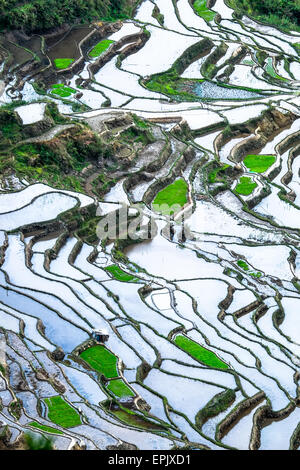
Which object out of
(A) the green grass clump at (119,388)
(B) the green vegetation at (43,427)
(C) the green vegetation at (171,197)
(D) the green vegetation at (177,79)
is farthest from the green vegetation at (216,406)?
(D) the green vegetation at (177,79)

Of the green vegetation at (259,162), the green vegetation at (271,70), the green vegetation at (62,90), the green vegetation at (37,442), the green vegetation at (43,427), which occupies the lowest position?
the green vegetation at (62,90)

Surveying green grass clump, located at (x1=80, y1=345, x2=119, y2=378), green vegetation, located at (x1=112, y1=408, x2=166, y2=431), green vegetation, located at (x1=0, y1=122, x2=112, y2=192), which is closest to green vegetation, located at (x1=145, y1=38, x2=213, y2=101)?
green vegetation, located at (x1=0, y1=122, x2=112, y2=192)

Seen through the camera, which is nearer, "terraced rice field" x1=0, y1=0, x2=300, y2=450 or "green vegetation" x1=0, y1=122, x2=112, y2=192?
"terraced rice field" x1=0, y1=0, x2=300, y2=450

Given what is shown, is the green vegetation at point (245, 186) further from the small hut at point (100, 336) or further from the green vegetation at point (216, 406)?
the green vegetation at point (216, 406)

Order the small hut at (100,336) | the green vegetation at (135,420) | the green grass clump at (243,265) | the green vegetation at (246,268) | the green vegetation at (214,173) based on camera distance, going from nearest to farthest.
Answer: the green vegetation at (135,420), the small hut at (100,336), the green vegetation at (246,268), the green grass clump at (243,265), the green vegetation at (214,173)

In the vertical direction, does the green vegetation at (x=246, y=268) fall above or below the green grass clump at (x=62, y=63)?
above

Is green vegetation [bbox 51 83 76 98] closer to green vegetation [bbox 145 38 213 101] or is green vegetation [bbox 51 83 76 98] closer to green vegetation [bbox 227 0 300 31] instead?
green vegetation [bbox 145 38 213 101]

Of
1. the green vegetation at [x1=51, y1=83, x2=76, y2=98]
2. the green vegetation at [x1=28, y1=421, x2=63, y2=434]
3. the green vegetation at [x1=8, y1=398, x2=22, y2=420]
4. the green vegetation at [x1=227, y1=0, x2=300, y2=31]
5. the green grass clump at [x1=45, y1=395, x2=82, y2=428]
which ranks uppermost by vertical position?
the green vegetation at [x1=28, y1=421, x2=63, y2=434]
